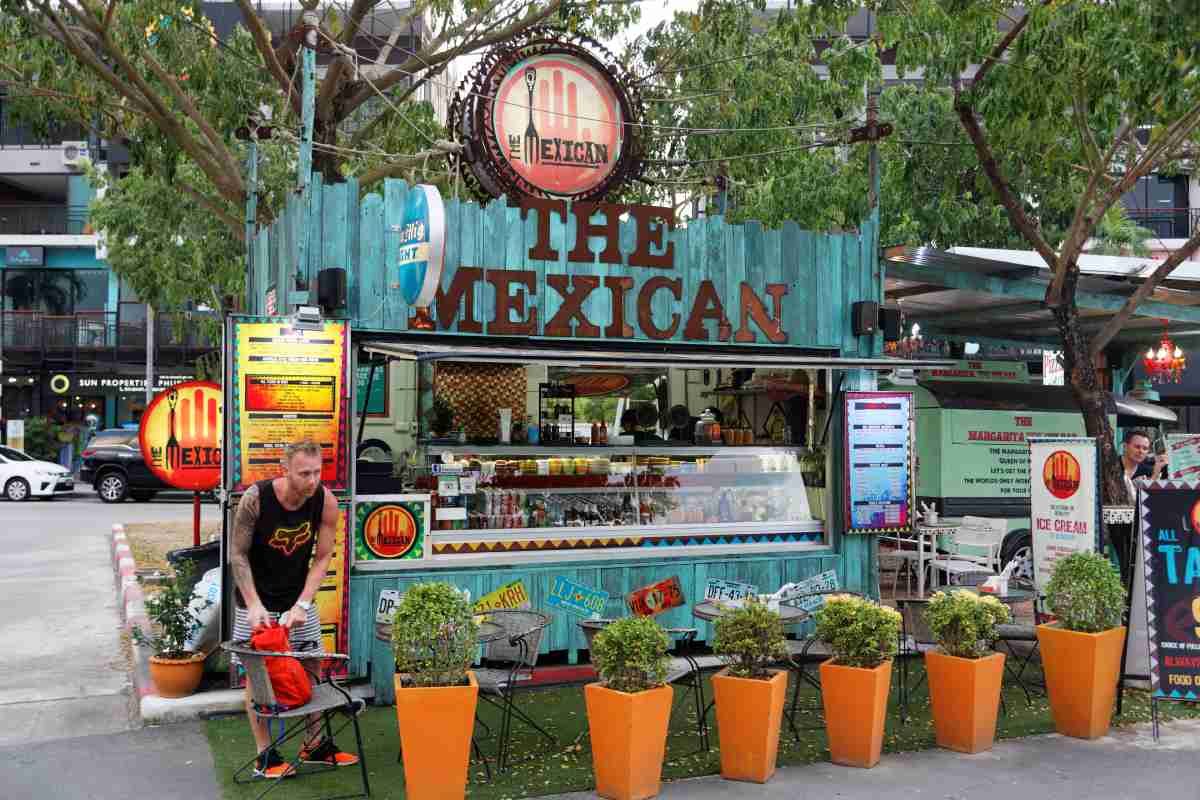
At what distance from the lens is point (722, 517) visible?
9688 millimetres

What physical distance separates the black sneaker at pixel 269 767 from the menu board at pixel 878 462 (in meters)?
5.13

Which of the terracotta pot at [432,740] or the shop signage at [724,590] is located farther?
the shop signage at [724,590]

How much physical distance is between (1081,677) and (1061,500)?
2057 mm

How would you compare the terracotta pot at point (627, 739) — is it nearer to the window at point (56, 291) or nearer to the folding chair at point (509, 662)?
the folding chair at point (509, 662)

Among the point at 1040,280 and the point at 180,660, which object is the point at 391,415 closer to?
the point at 180,660

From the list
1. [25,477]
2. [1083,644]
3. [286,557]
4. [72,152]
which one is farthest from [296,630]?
[72,152]

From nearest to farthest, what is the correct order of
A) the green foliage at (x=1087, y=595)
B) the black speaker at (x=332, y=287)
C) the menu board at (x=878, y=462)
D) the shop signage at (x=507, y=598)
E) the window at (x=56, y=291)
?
1. the green foliage at (x=1087, y=595)
2. the black speaker at (x=332, y=287)
3. the shop signage at (x=507, y=598)
4. the menu board at (x=878, y=462)
5. the window at (x=56, y=291)

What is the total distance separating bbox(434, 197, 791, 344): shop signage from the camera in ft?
27.5

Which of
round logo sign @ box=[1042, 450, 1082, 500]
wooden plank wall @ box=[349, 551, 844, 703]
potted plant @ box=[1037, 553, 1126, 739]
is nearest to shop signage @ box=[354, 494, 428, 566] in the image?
wooden plank wall @ box=[349, 551, 844, 703]

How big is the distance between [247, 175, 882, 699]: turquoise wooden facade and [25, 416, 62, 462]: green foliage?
2532 centimetres

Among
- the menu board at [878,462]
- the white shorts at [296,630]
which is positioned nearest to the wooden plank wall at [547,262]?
the menu board at [878,462]

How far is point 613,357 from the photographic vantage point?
7.66 m

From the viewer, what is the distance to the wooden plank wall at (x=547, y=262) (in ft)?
25.9

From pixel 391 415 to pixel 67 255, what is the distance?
1201 inches
